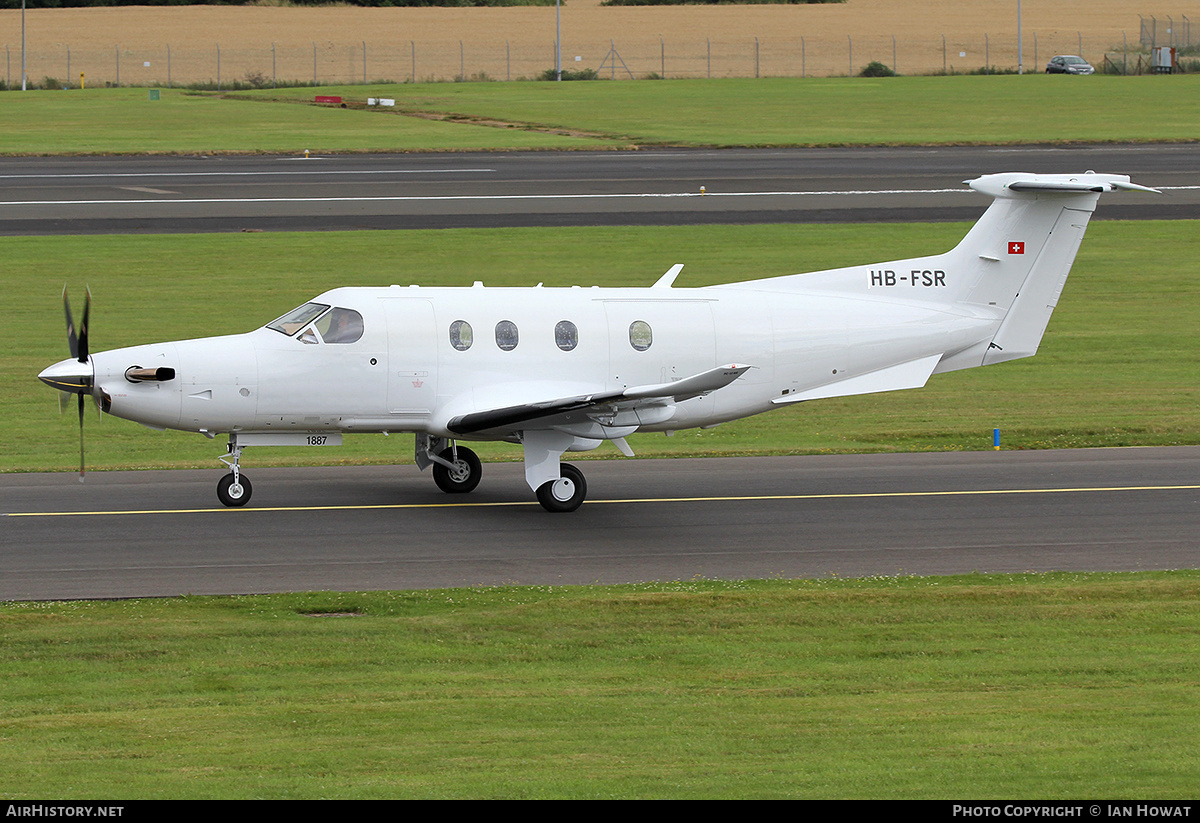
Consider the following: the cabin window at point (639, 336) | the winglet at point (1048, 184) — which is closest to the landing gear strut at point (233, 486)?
the cabin window at point (639, 336)

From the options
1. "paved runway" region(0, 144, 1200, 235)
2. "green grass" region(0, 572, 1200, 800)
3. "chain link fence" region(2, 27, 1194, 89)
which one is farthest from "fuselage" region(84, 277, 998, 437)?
"chain link fence" region(2, 27, 1194, 89)

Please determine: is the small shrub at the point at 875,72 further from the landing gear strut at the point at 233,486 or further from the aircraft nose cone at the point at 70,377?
the aircraft nose cone at the point at 70,377

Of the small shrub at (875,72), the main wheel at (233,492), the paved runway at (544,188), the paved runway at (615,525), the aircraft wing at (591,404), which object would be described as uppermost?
the small shrub at (875,72)

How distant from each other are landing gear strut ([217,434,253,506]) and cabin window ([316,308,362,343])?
1902 millimetres

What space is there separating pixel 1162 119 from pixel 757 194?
2895 centimetres

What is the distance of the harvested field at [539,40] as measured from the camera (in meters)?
102

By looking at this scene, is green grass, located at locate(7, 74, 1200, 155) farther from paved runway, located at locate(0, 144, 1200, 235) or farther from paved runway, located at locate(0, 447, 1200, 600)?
paved runway, located at locate(0, 447, 1200, 600)

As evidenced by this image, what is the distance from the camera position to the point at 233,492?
19812 mm

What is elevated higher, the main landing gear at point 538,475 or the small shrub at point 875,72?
the small shrub at point 875,72

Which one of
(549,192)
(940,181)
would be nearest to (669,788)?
(549,192)

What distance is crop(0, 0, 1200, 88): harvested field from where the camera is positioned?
102 m

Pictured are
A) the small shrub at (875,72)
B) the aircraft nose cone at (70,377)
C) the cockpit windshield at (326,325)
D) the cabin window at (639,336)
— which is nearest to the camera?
the aircraft nose cone at (70,377)

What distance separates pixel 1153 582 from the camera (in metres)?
16.0

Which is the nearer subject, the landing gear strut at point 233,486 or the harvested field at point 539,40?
the landing gear strut at point 233,486
